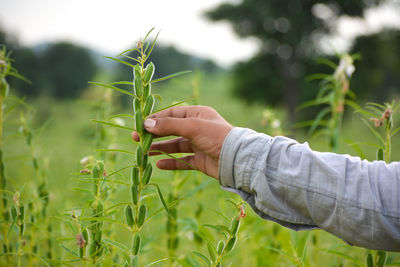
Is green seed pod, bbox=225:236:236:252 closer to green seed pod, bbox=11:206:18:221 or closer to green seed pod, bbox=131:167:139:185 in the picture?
green seed pod, bbox=131:167:139:185

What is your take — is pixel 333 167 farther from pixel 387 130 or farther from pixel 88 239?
pixel 88 239

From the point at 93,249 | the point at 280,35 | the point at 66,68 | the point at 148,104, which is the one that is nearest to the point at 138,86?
the point at 148,104

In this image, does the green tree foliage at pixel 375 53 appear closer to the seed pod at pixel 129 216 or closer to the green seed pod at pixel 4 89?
the green seed pod at pixel 4 89

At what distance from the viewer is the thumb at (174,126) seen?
85cm

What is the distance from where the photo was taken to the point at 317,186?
88 centimetres

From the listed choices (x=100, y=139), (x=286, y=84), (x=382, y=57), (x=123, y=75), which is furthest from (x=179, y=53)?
(x=100, y=139)

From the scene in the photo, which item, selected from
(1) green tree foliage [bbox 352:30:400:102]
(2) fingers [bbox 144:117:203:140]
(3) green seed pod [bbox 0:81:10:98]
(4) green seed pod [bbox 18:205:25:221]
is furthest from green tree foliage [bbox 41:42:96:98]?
(2) fingers [bbox 144:117:203:140]

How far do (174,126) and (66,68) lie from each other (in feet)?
48.8

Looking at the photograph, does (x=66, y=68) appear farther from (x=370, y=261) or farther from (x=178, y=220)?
(x=370, y=261)

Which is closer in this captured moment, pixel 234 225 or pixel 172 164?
pixel 234 225

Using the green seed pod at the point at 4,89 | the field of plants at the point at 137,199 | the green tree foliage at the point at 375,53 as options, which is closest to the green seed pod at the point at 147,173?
the field of plants at the point at 137,199

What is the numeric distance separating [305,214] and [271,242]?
30.0 inches

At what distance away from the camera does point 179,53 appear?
1594 cm

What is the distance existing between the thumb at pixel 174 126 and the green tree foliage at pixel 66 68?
12.5 metres
